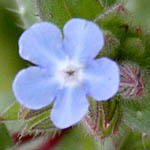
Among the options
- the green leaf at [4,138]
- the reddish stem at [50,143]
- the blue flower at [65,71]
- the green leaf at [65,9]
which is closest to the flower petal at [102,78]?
the blue flower at [65,71]

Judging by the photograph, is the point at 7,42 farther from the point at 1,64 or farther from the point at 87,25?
the point at 87,25

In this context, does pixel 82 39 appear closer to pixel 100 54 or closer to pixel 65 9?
pixel 100 54

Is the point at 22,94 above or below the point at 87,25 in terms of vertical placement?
below

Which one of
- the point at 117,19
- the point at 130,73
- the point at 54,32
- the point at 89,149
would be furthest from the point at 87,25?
the point at 89,149

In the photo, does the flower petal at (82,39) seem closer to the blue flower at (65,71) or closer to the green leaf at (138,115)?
the blue flower at (65,71)

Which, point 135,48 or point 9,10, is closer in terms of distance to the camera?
point 135,48

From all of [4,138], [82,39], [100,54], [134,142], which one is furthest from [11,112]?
[134,142]
